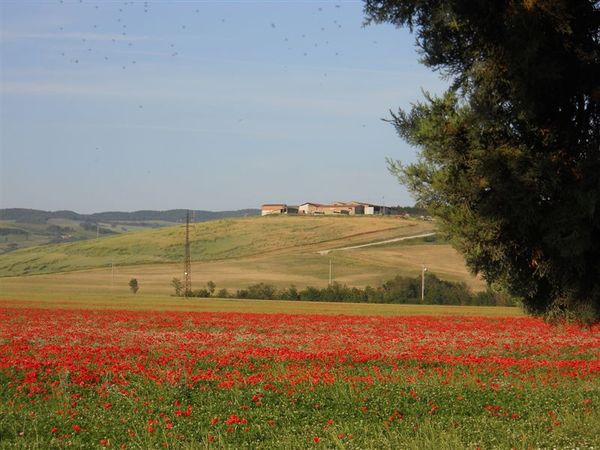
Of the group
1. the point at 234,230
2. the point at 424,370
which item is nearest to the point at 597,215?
the point at 424,370

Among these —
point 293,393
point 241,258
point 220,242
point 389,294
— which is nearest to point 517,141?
point 293,393

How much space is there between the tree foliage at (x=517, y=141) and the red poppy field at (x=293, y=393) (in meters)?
2.05

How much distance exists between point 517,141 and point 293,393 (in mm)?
5224

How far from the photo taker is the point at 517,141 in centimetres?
1076

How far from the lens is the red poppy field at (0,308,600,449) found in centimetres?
988

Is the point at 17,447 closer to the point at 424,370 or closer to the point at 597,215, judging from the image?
Answer: the point at 597,215

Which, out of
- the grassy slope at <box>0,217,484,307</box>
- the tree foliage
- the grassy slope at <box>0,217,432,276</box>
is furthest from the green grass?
the grassy slope at <box>0,217,432,276</box>

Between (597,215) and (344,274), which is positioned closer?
(597,215)

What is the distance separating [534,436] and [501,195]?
291cm

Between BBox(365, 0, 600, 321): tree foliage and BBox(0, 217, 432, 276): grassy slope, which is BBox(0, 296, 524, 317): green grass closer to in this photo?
BBox(365, 0, 600, 321): tree foliage

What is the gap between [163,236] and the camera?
5531 inches

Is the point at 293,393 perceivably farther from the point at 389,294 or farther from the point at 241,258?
A: the point at 241,258

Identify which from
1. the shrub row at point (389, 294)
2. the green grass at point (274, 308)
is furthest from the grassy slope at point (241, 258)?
the green grass at point (274, 308)

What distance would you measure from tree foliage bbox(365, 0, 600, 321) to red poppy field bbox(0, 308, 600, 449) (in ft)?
6.74
